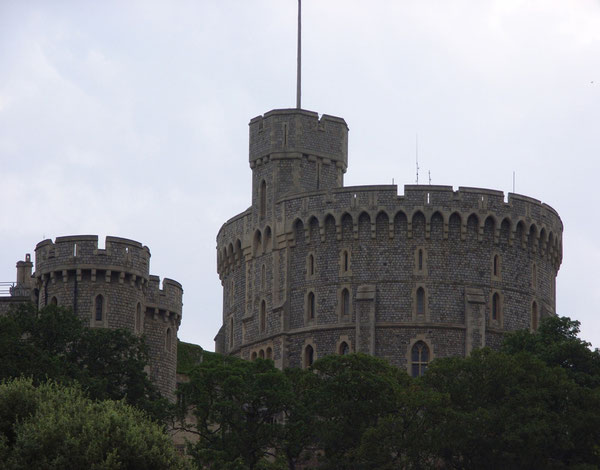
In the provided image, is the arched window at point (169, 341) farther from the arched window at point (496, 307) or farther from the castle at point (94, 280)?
the arched window at point (496, 307)

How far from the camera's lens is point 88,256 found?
101438 mm

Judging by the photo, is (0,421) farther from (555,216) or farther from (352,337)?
(555,216)

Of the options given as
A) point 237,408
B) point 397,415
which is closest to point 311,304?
point 237,408

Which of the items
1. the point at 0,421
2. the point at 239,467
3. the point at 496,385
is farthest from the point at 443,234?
the point at 0,421

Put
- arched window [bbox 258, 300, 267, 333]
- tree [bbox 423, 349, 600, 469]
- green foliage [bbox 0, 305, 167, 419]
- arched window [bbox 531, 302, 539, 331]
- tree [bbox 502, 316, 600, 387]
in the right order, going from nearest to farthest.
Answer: tree [bbox 423, 349, 600, 469]
green foliage [bbox 0, 305, 167, 419]
tree [bbox 502, 316, 600, 387]
arched window [bbox 531, 302, 539, 331]
arched window [bbox 258, 300, 267, 333]

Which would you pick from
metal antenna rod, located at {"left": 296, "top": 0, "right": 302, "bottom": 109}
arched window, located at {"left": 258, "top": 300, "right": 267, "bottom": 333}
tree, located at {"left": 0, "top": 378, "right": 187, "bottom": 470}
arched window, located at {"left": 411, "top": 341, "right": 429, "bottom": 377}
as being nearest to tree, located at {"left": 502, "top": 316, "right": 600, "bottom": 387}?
arched window, located at {"left": 411, "top": 341, "right": 429, "bottom": 377}

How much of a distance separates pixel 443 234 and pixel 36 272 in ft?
78.6

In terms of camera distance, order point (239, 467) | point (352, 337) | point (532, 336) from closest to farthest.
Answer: point (239, 467)
point (532, 336)
point (352, 337)

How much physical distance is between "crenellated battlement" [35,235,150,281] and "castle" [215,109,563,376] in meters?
12.0

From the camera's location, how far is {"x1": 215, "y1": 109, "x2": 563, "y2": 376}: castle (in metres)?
108

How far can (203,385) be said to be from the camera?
89125mm

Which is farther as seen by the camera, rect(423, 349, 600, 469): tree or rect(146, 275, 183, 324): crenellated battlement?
rect(146, 275, 183, 324): crenellated battlement

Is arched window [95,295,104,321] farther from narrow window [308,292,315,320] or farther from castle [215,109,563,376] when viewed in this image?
narrow window [308,292,315,320]

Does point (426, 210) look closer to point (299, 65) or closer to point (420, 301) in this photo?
point (420, 301)
